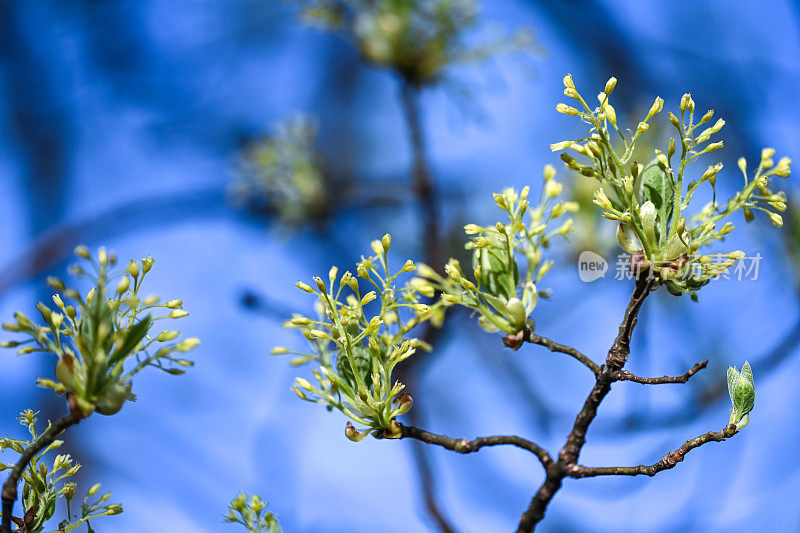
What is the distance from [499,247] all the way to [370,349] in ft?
0.98

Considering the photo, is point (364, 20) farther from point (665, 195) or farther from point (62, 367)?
point (62, 367)

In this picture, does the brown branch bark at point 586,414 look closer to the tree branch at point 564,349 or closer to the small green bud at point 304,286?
the tree branch at point 564,349

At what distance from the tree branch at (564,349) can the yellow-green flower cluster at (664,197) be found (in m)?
0.18

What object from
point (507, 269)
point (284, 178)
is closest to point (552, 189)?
point (507, 269)

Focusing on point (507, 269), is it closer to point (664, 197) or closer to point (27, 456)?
point (664, 197)

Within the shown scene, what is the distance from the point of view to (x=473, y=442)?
1.17m

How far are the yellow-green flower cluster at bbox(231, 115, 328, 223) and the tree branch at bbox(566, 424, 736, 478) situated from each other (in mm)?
2957

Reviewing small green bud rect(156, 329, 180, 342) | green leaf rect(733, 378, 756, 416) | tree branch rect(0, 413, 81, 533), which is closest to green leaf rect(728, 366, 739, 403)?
green leaf rect(733, 378, 756, 416)

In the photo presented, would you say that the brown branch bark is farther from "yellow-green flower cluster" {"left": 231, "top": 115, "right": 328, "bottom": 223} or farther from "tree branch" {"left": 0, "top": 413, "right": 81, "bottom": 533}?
"yellow-green flower cluster" {"left": 231, "top": 115, "right": 328, "bottom": 223}

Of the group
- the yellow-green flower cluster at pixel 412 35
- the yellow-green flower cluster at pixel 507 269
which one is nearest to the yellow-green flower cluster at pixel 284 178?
the yellow-green flower cluster at pixel 412 35

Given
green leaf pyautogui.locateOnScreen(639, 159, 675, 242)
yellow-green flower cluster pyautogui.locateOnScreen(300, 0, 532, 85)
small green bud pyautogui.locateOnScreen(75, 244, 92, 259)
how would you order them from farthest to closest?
yellow-green flower cluster pyautogui.locateOnScreen(300, 0, 532, 85), green leaf pyautogui.locateOnScreen(639, 159, 675, 242), small green bud pyautogui.locateOnScreen(75, 244, 92, 259)

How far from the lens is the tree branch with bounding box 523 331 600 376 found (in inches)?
42.9

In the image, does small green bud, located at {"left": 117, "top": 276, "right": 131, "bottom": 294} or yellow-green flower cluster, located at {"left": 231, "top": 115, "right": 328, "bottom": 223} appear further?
yellow-green flower cluster, located at {"left": 231, "top": 115, "right": 328, "bottom": 223}

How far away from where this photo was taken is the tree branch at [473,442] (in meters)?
1.12
